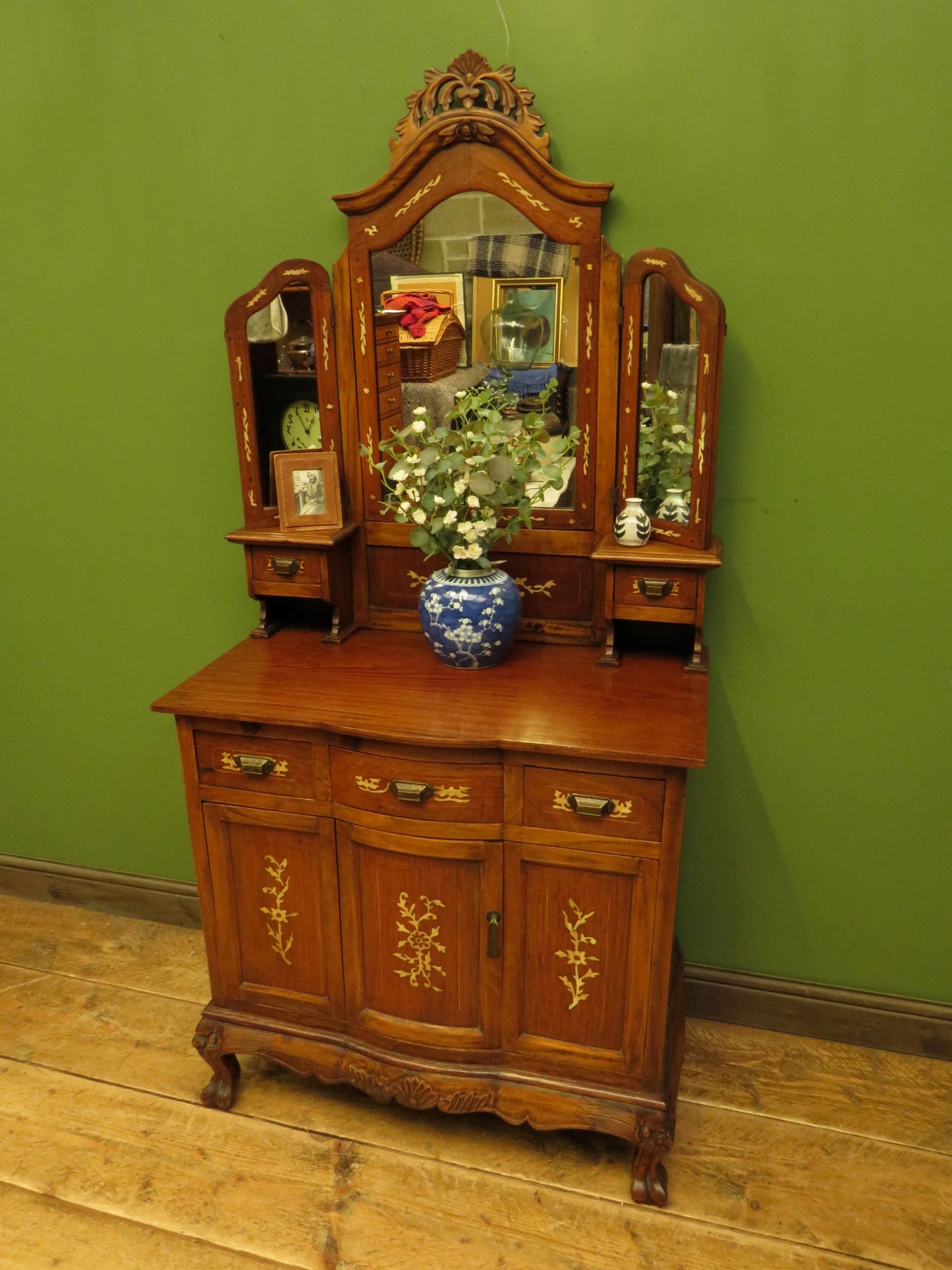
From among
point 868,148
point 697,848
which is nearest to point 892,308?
point 868,148

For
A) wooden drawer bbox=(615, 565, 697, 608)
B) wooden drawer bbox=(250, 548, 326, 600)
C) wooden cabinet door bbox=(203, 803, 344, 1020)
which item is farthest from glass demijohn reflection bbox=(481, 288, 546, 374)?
wooden cabinet door bbox=(203, 803, 344, 1020)

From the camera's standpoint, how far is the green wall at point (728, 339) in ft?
5.74

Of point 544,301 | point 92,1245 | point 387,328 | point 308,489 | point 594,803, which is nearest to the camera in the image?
point 594,803

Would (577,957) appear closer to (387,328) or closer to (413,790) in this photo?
(413,790)

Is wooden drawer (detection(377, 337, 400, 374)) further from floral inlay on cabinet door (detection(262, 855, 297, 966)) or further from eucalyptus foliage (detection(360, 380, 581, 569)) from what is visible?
floral inlay on cabinet door (detection(262, 855, 297, 966))

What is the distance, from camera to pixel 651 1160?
179 centimetres

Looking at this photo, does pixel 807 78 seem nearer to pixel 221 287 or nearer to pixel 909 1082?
pixel 221 287

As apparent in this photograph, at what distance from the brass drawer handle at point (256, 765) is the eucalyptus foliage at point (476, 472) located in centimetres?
53

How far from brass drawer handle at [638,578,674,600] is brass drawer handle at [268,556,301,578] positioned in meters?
0.76

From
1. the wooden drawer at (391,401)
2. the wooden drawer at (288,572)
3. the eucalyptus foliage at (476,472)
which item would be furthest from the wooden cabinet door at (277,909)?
the wooden drawer at (391,401)

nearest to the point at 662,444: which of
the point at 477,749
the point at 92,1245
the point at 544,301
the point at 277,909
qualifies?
the point at 544,301

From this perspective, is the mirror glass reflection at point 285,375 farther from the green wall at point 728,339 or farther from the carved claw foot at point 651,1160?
the carved claw foot at point 651,1160

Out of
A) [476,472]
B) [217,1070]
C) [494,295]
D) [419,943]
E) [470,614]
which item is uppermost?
[494,295]

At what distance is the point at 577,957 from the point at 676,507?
0.92 meters
